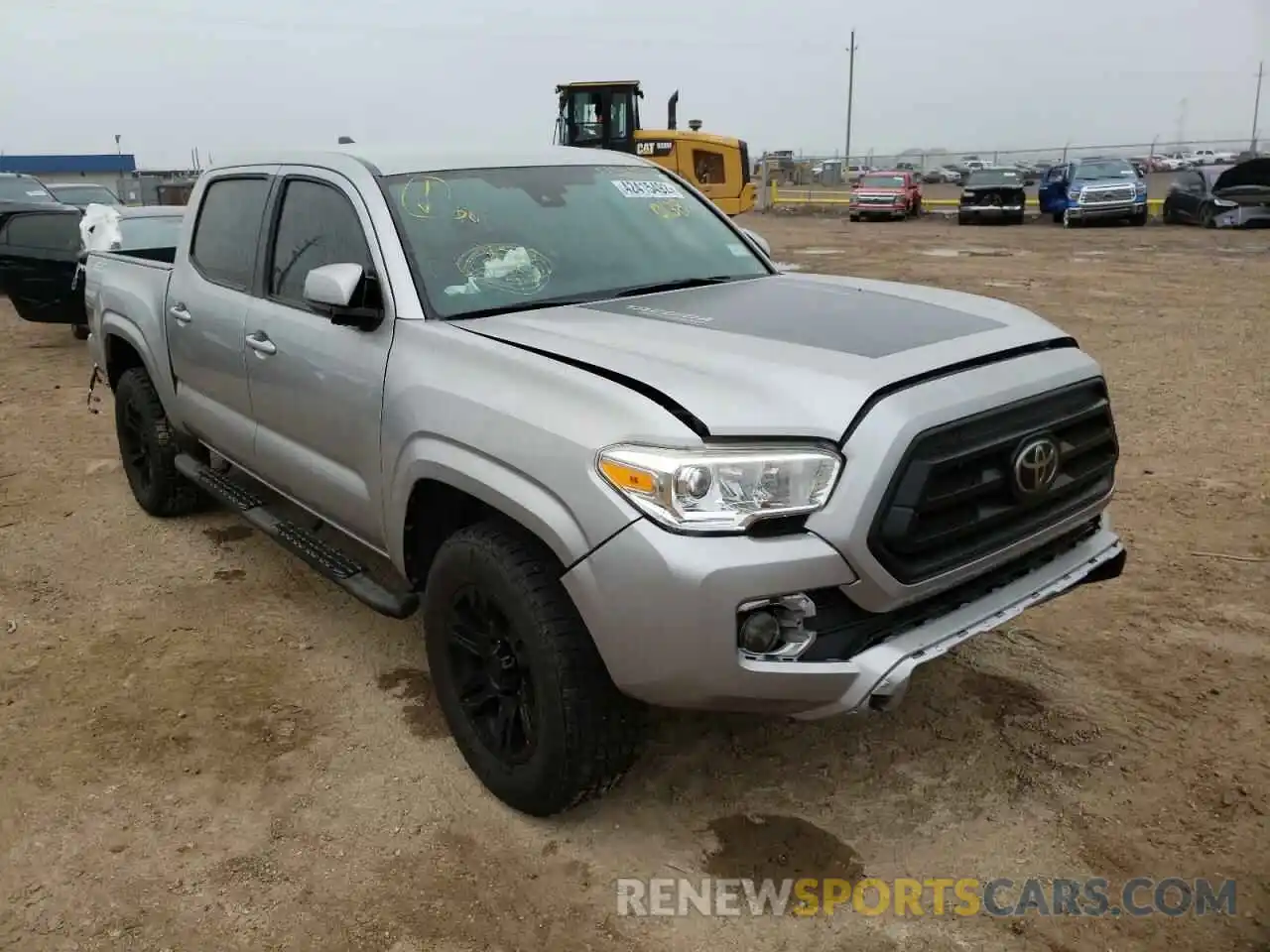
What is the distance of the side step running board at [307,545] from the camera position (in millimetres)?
3346

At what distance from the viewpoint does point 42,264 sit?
10.1 metres

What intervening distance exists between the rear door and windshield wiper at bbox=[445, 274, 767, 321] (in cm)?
844

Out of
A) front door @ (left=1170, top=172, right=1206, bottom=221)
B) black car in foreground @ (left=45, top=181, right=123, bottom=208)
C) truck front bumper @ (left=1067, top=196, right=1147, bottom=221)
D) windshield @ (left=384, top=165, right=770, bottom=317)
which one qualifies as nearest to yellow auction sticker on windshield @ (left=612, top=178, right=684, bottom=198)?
windshield @ (left=384, top=165, right=770, bottom=317)

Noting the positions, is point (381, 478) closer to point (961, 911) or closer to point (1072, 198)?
point (961, 911)

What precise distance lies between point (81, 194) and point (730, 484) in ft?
59.1

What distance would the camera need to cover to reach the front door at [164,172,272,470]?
4129 millimetres

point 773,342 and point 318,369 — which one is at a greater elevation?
point 773,342

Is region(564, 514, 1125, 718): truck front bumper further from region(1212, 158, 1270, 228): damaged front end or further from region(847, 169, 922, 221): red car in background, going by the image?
region(847, 169, 922, 221): red car in background

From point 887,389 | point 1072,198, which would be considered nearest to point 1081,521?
point 887,389

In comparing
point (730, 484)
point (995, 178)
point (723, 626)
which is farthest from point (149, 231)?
point (995, 178)

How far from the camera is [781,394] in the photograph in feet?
8.03

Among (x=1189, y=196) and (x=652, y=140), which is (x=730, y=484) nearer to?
(x=652, y=140)

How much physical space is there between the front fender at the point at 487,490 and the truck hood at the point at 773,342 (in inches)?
13.8

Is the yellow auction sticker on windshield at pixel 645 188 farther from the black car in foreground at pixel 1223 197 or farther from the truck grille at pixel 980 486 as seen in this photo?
the black car in foreground at pixel 1223 197
